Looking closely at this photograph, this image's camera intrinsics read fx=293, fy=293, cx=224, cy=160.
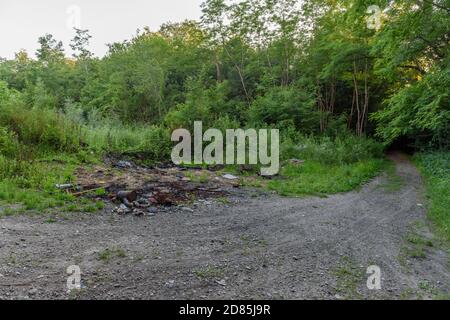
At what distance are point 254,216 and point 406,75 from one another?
499 inches

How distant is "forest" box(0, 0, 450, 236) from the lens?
7281mm

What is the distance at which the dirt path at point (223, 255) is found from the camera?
9.15 ft

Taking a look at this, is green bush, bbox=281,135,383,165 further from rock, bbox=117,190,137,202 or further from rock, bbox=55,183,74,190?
rock, bbox=55,183,74,190

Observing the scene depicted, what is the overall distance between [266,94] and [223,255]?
12.5 metres

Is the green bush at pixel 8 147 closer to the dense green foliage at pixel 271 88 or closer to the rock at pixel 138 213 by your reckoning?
the dense green foliage at pixel 271 88

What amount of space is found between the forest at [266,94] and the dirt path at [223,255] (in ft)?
3.74

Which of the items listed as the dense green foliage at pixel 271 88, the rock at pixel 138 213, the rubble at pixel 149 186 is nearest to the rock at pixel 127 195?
the rubble at pixel 149 186

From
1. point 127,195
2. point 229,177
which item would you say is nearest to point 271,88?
point 229,177

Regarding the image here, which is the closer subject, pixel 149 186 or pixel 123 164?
pixel 149 186

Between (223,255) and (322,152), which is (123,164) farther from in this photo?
(322,152)

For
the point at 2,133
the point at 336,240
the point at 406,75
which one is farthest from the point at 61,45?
the point at 336,240

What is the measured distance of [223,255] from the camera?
11.6 feet

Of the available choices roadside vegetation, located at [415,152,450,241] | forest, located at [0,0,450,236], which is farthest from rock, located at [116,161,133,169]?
roadside vegetation, located at [415,152,450,241]

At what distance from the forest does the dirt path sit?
1139 millimetres
